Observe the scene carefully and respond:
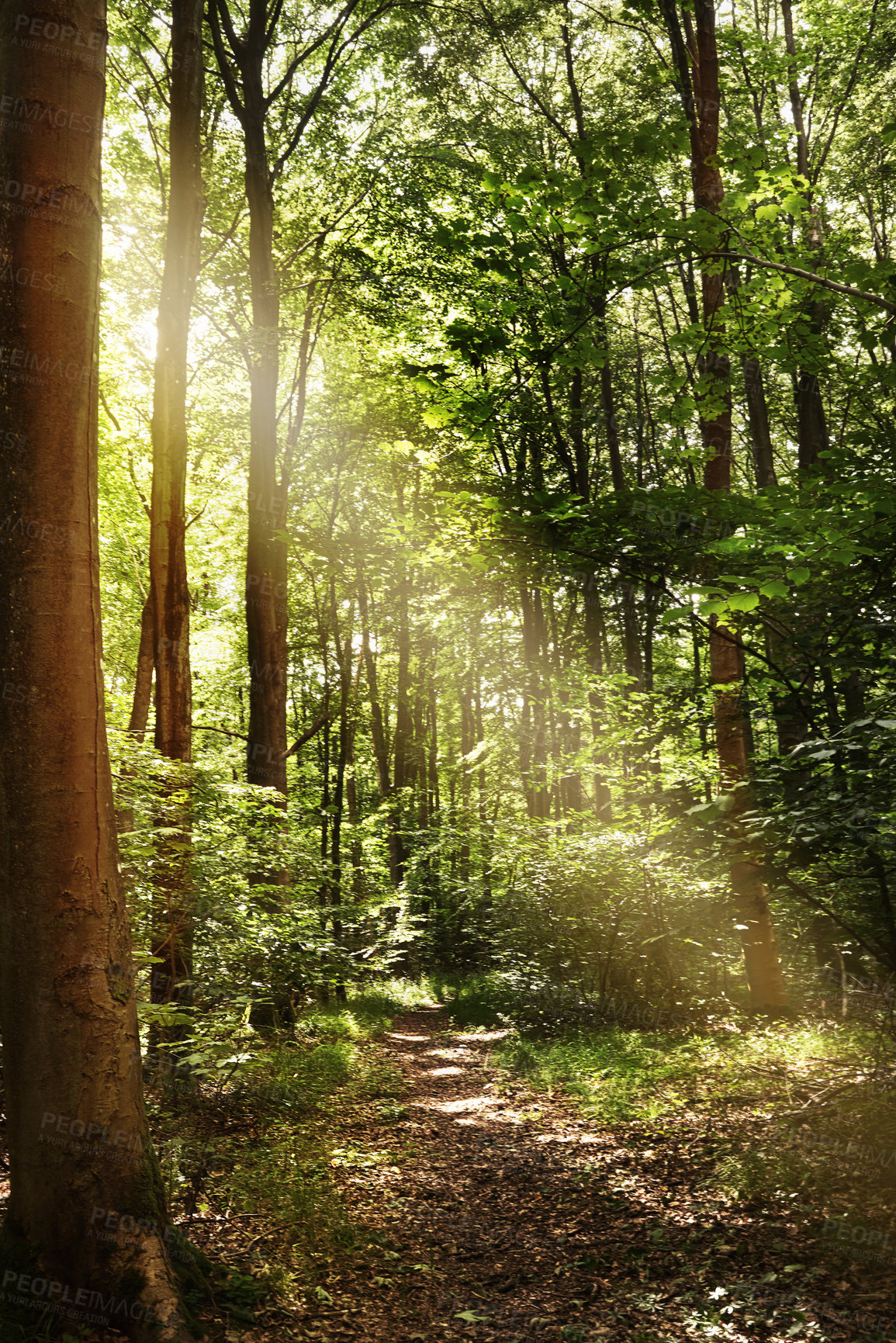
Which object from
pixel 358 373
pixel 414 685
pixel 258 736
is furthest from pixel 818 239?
pixel 414 685

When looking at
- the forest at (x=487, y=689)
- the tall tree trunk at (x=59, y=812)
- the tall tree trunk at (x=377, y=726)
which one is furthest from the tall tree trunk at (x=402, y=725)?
the tall tree trunk at (x=59, y=812)

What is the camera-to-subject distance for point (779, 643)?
523cm

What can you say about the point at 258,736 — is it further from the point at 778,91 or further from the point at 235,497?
the point at 778,91

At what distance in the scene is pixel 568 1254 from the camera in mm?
4574

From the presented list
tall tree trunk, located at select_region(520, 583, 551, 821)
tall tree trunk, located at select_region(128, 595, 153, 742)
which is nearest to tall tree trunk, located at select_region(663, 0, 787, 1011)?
tall tree trunk, located at select_region(520, 583, 551, 821)

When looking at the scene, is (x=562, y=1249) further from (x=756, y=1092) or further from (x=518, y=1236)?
(x=756, y=1092)

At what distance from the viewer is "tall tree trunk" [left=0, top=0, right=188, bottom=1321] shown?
302cm

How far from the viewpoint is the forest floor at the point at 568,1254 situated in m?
3.64

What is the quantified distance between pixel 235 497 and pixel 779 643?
15507mm

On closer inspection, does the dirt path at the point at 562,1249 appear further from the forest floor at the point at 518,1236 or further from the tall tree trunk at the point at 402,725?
the tall tree trunk at the point at 402,725

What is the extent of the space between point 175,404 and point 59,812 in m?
6.05

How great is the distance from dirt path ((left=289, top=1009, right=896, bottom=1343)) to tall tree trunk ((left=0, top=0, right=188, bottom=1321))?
3.94 feet

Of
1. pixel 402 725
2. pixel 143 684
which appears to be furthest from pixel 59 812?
pixel 402 725

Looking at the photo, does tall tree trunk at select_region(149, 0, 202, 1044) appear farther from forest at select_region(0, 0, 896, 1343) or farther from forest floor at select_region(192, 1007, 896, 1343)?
forest floor at select_region(192, 1007, 896, 1343)
